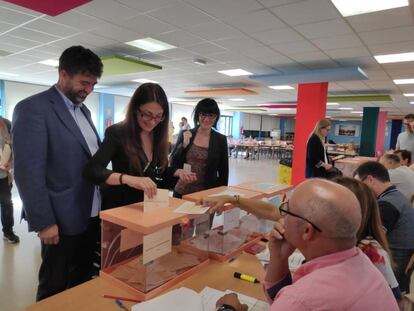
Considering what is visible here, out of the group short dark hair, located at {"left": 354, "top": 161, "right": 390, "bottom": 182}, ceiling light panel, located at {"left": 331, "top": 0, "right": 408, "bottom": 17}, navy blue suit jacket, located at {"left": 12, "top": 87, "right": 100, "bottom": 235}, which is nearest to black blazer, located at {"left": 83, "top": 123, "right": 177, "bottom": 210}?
navy blue suit jacket, located at {"left": 12, "top": 87, "right": 100, "bottom": 235}

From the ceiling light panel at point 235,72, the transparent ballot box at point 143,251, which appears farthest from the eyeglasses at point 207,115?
the ceiling light panel at point 235,72

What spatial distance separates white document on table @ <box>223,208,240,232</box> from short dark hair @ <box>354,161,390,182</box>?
1.11 meters

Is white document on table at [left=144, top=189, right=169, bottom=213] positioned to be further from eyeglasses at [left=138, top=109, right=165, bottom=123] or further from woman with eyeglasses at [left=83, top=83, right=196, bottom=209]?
eyeglasses at [left=138, top=109, right=165, bottom=123]

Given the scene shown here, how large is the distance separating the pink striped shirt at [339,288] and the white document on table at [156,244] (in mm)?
564

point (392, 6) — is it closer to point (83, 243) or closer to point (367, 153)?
point (83, 243)

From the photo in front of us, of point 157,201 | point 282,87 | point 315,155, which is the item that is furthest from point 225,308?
point 282,87

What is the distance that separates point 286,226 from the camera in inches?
32.1

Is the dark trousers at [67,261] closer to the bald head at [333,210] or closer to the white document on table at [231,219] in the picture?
the white document on table at [231,219]

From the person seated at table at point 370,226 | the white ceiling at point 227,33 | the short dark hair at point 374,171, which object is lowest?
the person seated at table at point 370,226

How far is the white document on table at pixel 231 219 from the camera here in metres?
1.59

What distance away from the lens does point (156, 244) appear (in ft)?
3.76

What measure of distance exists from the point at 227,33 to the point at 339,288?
397 cm

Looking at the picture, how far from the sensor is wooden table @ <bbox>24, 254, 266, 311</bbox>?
3.43 ft

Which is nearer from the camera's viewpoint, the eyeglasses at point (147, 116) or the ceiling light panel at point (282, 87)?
the eyeglasses at point (147, 116)
